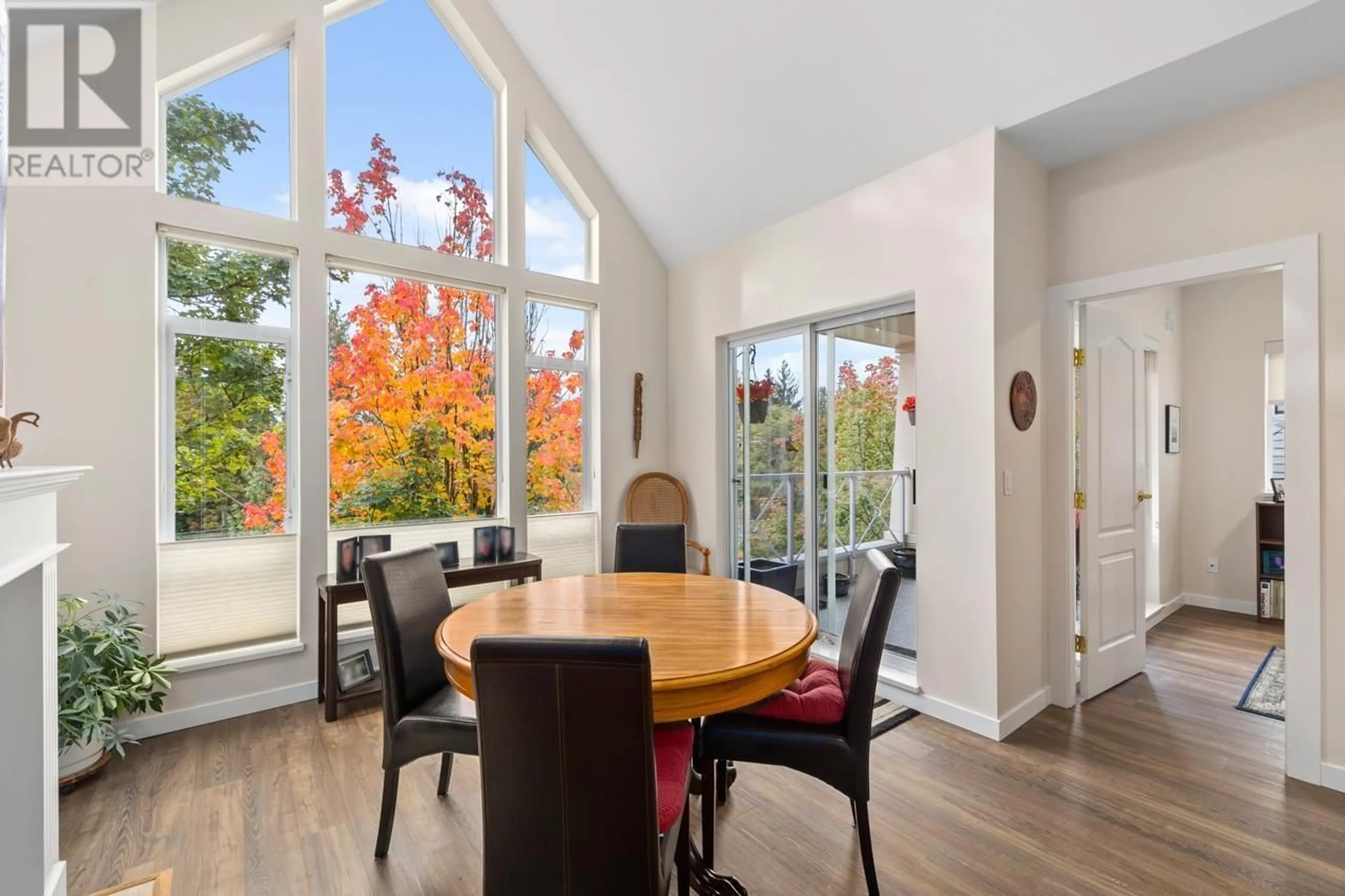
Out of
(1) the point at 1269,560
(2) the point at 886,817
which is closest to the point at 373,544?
(2) the point at 886,817

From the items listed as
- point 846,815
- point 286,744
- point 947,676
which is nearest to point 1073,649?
point 947,676

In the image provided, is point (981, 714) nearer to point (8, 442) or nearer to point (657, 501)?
point (657, 501)

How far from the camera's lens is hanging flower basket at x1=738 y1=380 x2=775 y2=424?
13.6ft

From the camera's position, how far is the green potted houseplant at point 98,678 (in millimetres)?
2262

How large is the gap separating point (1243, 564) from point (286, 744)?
6403 millimetres

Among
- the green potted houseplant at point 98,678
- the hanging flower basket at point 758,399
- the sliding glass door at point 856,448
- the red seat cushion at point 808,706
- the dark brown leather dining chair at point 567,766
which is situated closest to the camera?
the dark brown leather dining chair at point 567,766

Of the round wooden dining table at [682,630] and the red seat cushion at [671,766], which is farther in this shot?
the round wooden dining table at [682,630]

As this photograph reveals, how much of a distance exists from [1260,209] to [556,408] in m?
3.78

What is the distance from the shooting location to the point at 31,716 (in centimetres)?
164

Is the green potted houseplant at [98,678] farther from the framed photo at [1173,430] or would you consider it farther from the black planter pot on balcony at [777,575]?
the framed photo at [1173,430]

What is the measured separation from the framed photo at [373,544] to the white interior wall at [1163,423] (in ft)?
17.3

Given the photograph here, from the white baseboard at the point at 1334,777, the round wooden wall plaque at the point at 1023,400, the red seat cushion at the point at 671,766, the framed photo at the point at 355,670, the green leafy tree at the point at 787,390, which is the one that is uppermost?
the green leafy tree at the point at 787,390

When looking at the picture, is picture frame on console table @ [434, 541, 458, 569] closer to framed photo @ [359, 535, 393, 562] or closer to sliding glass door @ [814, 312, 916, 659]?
framed photo @ [359, 535, 393, 562]

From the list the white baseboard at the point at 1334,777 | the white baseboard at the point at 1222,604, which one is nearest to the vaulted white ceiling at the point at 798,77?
the white baseboard at the point at 1334,777
